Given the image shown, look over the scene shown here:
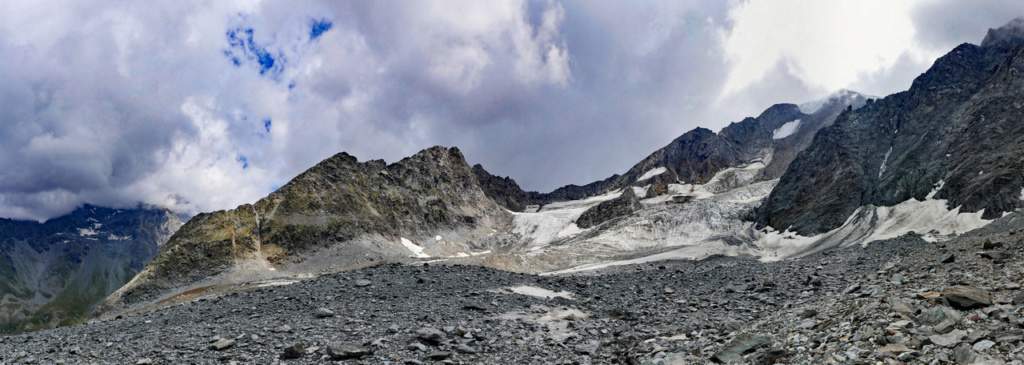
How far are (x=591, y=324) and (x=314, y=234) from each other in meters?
130

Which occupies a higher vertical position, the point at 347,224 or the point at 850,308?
the point at 347,224

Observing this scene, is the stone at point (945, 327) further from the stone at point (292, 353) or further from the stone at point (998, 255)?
the stone at point (292, 353)

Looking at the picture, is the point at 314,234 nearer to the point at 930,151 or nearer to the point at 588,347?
the point at 588,347

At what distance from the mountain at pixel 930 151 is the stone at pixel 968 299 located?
7175 cm

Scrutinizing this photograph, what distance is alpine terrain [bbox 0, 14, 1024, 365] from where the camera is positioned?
40.0 ft

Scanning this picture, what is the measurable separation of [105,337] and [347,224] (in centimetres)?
12894

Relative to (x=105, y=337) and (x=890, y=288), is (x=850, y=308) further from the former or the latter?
(x=105, y=337)

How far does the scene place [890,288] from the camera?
14.8 meters

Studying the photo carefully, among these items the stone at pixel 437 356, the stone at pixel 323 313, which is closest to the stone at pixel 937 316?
the stone at pixel 437 356

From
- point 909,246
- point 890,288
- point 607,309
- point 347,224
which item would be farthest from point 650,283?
point 347,224

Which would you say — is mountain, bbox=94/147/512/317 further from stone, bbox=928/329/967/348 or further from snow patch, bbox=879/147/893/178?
stone, bbox=928/329/967/348

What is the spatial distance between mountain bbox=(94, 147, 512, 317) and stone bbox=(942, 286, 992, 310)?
122 meters

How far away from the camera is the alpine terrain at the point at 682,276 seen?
40.0ft

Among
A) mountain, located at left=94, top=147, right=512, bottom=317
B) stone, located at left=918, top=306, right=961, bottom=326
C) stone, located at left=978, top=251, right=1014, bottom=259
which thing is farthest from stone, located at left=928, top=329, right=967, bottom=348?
mountain, located at left=94, top=147, right=512, bottom=317
